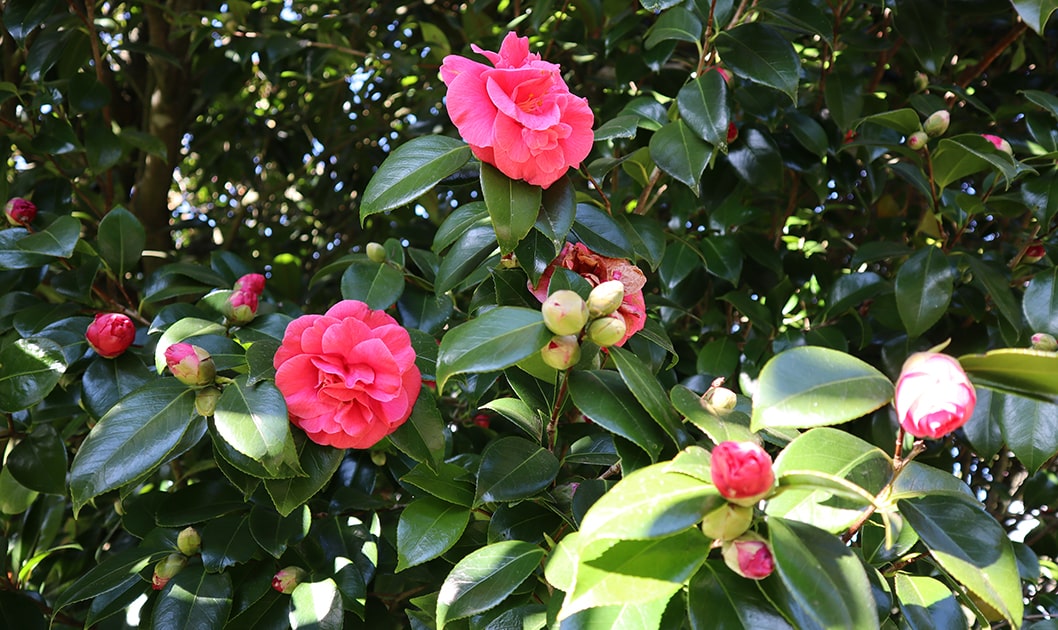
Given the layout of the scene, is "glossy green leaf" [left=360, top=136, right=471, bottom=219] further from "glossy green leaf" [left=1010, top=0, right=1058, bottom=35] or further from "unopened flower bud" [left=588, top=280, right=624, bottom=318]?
"glossy green leaf" [left=1010, top=0, right=1058, bottom=35]

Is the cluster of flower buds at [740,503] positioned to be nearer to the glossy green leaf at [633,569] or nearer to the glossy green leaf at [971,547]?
the glossy green leaf at [633,569]

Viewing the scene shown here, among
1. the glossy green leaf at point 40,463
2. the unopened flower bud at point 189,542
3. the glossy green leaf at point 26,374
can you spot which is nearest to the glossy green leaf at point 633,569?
the unopened flower bud at point 189,542

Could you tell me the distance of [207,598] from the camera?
35.7 inches

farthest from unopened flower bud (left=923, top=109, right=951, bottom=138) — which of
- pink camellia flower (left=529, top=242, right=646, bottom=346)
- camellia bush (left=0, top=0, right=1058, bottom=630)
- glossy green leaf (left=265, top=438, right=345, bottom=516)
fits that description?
glossy green leaf (left=265, top=438, right=345, bottom=516)

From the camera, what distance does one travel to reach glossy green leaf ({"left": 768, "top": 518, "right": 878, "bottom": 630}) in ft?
1.69

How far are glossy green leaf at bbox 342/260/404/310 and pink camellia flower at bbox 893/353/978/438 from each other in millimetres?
652

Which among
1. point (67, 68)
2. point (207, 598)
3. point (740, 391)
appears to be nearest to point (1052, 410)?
point (740, 391)

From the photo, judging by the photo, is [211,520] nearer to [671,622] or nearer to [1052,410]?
[671,622]

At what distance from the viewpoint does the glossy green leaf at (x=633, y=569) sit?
0.54 meters

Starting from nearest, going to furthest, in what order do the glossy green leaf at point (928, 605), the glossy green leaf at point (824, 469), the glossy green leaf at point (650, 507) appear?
the glossy green leaf at point (650, 507) < the glossy green leaf at point (824, 469) < the glossy green leaf at point (928, 605)

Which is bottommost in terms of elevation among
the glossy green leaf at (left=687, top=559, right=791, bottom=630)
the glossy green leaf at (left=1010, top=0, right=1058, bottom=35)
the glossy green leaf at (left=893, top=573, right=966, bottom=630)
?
the glossy green leaf at (left=893, top=573, right=966, bottom=630)

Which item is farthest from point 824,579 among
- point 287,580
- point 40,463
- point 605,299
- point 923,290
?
point 40,463

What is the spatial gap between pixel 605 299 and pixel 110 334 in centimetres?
65

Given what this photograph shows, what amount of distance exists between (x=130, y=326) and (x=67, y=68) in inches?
35.8
